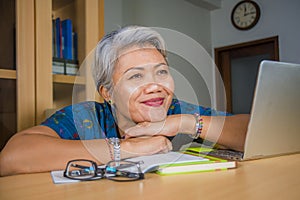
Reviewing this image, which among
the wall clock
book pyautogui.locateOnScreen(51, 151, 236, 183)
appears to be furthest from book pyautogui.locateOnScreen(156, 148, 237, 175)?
the wall clock

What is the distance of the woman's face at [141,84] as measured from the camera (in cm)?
102

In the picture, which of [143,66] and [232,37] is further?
[232,37]

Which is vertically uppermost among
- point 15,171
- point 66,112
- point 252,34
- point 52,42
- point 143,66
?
point 252,34

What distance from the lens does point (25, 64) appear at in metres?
1.41

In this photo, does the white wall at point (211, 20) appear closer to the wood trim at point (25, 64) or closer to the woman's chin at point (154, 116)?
the wood trim at point (25, 64)

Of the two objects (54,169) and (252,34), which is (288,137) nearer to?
(54,169)

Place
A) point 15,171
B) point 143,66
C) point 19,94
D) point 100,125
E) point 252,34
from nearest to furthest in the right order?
1. point 15,171
2. point 143,66
3. point 100,125
4. point 19,94
5. point 252,34

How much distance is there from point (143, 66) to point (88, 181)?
500mm

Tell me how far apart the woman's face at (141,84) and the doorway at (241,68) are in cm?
274

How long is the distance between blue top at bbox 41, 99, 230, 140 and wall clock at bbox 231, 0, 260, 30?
2656 millimetres

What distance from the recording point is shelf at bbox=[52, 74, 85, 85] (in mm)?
1533

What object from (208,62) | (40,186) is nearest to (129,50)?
(40,186)

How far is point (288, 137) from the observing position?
90 centimetres

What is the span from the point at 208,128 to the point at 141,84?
0.27m
